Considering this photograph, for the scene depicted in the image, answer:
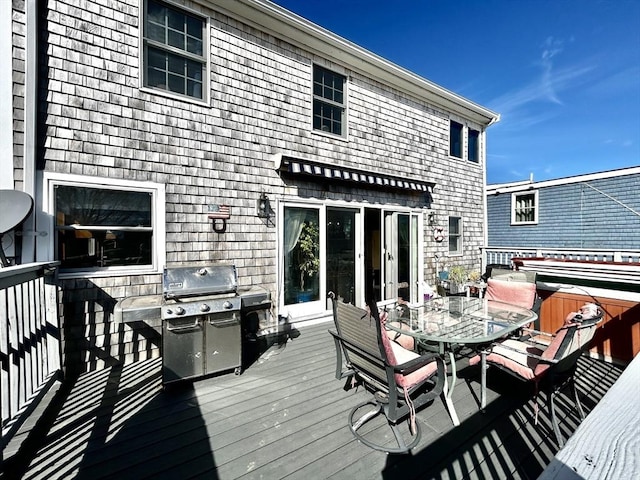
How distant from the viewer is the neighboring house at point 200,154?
3383 millimetres

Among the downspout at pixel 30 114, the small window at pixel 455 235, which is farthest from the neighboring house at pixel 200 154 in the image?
the small window at pixel 455 235

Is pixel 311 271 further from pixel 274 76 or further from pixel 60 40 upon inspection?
pixel 60 40

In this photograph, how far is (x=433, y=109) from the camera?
711 cm

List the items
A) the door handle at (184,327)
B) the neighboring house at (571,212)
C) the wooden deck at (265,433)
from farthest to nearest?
the neighboring house at (571,212) < the door handle at (184,327) < the wooden deck at (265,433)

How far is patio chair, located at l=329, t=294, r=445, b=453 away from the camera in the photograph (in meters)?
2.10

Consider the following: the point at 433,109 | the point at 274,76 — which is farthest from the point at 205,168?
the point at 433,109

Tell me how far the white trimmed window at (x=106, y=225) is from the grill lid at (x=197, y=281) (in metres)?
0.78

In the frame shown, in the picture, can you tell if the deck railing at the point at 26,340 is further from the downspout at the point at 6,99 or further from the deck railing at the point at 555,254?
the deck railing at the point at 555,254

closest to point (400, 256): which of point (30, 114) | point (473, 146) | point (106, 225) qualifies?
point (473, 146)

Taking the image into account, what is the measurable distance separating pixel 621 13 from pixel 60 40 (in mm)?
11963

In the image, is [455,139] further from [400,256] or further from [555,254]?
[555,254]

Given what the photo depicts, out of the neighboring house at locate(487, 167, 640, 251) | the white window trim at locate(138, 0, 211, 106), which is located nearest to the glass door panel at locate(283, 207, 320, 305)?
the white window trim at locate(138, 0, 211, 106)

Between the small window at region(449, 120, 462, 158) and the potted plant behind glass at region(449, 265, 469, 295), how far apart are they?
3.07 metres

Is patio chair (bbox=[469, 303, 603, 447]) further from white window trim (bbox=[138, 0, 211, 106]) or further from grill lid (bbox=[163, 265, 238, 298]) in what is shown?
white window trim (bbox=[138, 0, 211, 106])
